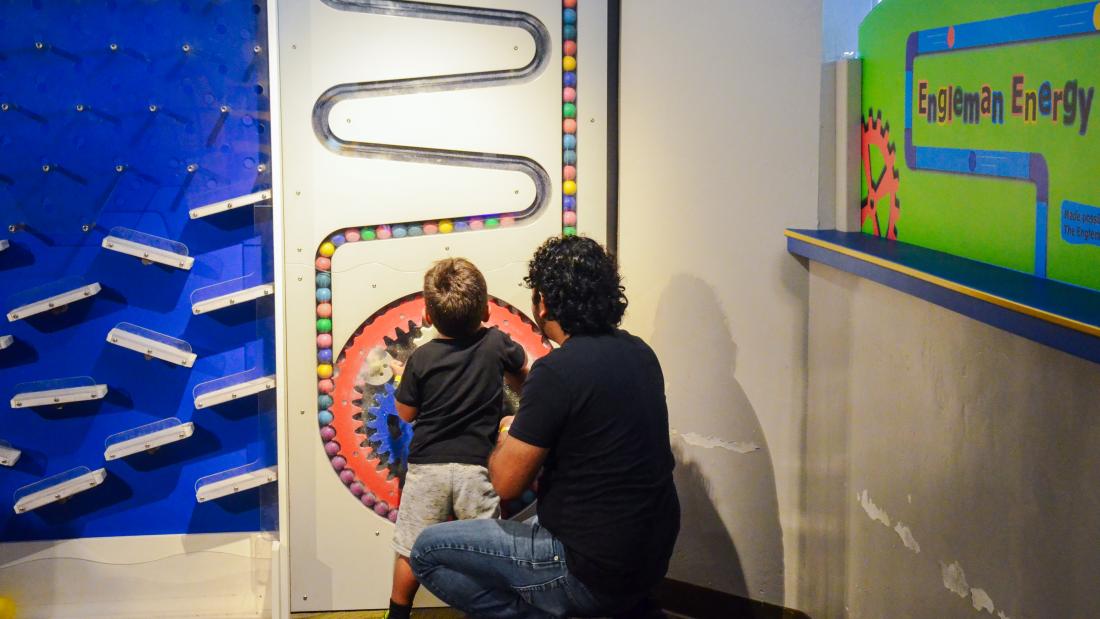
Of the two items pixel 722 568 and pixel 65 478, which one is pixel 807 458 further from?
pixel 65 478

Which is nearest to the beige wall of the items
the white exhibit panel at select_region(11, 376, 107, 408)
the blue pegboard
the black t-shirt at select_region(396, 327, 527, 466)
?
the black t-shirt at select_region(396, 327, 527, 466)

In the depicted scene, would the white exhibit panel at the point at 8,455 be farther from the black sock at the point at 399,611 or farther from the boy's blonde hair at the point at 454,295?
the boy's blonde hair at the point at 454,295

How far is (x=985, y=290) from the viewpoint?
166 cm

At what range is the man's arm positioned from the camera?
85.7 inches

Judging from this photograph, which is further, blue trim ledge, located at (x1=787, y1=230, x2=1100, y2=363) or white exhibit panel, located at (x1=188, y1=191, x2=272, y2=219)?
white exhibit panel, located at (x1=188, y1=191, x2=272, y2=219)

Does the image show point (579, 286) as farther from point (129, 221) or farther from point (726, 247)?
point (129, 221)

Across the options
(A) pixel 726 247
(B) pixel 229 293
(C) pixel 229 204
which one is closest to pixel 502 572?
(A) pixel 726 247

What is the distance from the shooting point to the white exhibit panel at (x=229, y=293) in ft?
9.96

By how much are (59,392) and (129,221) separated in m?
0.51

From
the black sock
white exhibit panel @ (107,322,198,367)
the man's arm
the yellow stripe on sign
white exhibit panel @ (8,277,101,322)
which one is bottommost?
the black sock

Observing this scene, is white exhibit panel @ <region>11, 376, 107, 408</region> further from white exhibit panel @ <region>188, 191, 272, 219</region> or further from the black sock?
the black sock

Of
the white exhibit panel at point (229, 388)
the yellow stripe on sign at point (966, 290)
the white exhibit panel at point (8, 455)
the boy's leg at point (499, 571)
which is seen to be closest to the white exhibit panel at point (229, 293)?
the white exhibit panel at point (229, 388)

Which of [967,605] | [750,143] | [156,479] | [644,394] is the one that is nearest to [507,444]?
[644,394]

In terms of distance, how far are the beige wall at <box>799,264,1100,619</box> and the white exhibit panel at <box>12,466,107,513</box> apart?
6.46 feet
